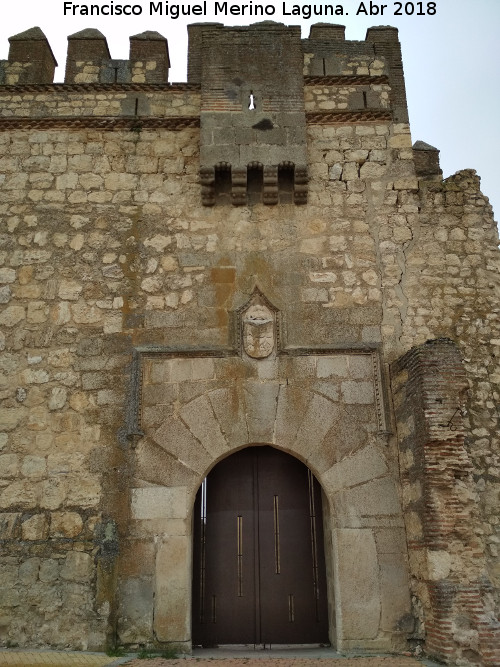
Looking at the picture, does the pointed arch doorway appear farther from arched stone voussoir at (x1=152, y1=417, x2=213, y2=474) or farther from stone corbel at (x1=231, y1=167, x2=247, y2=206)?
stone corbel at (x1=231, y1=167, x2=247, y2=206)

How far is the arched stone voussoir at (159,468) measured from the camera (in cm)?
577

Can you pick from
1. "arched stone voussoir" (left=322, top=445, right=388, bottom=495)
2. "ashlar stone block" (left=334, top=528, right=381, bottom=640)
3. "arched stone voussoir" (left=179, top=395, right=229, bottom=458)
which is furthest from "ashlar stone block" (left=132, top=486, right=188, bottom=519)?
"ashlar stone block" (left=334, top=528, right=381, bottom=640)

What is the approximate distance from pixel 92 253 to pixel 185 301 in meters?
1.16

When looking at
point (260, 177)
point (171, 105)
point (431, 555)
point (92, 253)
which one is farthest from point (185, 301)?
point (431, 555)

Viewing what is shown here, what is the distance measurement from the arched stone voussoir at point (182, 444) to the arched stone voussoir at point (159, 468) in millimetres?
41

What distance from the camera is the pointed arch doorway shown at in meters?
5.96

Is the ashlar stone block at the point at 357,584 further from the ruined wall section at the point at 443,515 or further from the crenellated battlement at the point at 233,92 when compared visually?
the crenellated battlement at the point at 233,92

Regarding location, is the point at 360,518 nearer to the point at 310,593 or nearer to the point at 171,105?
the point at 310,593

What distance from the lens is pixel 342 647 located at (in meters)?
5.36

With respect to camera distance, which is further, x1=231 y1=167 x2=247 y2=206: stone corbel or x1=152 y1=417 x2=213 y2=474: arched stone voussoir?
x1=231 y1=167 x2=247 y2=206: stone corbel

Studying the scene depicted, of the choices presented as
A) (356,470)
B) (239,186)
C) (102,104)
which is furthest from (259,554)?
(102,104)

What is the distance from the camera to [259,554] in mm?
6137

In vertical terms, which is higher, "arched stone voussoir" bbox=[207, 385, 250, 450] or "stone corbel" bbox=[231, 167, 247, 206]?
"stone corbel" bbox=[231, 167, 247, 206]

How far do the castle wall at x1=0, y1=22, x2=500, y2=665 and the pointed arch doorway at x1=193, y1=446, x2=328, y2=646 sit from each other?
385 millimetres
